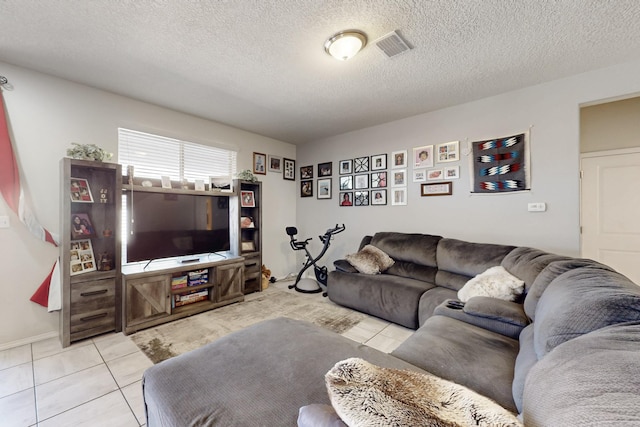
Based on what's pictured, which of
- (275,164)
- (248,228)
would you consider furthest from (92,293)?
(275,164)

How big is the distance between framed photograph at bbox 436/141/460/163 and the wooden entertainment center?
10.3 ft

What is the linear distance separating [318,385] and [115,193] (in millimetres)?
2794

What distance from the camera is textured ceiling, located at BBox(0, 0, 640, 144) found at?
167 centimetres

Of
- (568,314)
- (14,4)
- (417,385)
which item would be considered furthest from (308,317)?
(14,4)

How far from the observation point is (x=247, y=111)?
3363 millimetres

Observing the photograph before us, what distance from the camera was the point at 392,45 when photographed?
2.02 m

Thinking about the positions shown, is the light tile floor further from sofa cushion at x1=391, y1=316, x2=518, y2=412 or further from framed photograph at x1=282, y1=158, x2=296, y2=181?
framed photograph at x1=282, y1=158, x2=296, y2=181

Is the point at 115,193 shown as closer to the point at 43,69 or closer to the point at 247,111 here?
the point at 43,69

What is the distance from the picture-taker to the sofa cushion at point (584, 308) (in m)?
0.78

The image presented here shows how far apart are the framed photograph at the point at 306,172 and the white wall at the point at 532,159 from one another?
104 centimetres

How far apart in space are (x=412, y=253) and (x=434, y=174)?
1118 mm

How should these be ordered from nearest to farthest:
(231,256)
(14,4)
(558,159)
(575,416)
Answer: (575,416) → (14,4) → (558,159) → (231,256)

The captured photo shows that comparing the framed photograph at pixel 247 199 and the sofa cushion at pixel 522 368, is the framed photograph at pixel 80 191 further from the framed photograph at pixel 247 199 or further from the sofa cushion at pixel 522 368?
the sofa cushion at pixel 522 368

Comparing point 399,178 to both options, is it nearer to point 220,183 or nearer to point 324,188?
point 324,188
